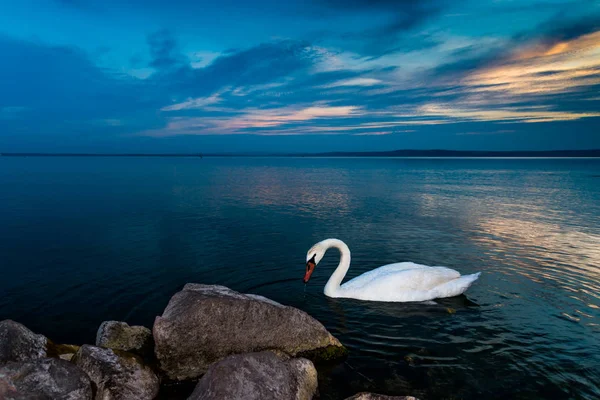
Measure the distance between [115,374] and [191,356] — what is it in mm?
1290

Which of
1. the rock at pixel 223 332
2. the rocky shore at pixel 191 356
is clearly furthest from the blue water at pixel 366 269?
the rocky shore at pixel 191 356

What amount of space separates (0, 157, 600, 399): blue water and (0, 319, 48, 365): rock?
2432mm

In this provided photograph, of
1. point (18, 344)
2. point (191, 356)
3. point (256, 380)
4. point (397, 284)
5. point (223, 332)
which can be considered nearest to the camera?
point (256, 380)

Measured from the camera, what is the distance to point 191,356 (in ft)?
24.0

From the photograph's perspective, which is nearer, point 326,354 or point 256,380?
point 256,380

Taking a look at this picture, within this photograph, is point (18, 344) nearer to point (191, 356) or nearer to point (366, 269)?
point (191, 356)

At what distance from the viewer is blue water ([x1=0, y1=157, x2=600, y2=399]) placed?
7785mm

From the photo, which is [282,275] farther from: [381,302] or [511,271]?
[511,271]

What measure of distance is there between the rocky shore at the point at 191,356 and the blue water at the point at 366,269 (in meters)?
0.87

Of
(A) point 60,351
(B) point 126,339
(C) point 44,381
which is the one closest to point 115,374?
(C) point 44,381

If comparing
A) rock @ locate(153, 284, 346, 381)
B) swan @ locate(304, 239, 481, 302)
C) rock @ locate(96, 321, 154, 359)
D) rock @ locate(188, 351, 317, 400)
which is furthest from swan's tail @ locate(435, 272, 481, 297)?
rock @ locate(96, 321, 154, 359)

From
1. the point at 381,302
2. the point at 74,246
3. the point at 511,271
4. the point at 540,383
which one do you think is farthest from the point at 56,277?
the point at 511,271

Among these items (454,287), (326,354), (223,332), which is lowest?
(326,354)

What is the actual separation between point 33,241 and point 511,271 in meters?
18.5
